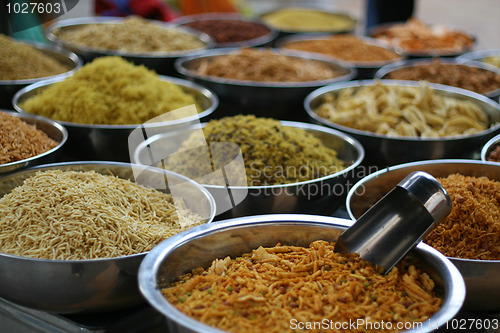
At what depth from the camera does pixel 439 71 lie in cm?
265

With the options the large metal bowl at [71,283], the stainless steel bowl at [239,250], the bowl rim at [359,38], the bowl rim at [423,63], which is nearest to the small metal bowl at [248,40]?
the bowl rim at [359,38]

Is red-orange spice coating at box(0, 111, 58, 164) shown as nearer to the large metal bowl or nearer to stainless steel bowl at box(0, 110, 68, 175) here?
stainless steel bowl at box(0, 110, 68, 175)

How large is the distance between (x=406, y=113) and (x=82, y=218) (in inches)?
54.7

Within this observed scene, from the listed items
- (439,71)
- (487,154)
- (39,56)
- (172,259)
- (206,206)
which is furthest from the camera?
(439,71)

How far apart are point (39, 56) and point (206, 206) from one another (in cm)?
150

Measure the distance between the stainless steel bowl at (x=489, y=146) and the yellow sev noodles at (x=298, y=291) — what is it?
77 centimetres

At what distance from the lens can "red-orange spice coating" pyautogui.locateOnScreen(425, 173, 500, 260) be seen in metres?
1.27

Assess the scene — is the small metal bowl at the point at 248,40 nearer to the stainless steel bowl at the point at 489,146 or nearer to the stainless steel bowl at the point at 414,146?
the stainless steel bowl at the point at 414,146

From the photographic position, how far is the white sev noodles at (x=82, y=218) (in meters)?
1.16

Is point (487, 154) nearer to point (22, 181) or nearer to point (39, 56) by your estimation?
point (22, 181)

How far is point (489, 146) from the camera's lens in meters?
1.79

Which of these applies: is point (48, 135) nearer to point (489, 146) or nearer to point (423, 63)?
point (489, 146)

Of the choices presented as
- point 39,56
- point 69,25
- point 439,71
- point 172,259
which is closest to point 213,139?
point 172,259

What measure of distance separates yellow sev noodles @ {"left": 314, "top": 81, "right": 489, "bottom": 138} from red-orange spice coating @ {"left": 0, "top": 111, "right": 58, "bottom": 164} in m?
1.08
